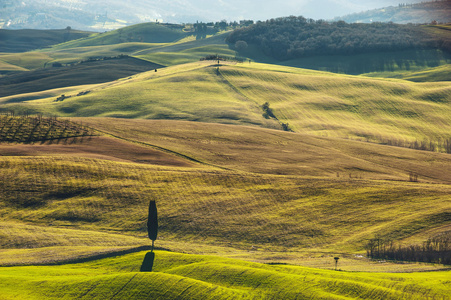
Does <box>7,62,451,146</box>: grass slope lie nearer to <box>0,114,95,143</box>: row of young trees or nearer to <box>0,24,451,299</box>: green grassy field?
<box>0,24,451,299</box>: green grassy field

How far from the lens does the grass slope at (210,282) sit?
44.8 meters

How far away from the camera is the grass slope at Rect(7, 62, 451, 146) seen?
130m

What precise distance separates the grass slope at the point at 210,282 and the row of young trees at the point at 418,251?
571 centimetres

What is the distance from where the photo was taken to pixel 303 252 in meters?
59.4

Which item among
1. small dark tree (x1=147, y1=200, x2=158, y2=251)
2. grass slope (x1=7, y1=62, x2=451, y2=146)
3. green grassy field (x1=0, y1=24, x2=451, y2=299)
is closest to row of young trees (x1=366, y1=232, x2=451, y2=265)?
green grassy field (x1=0, y1=24, x2=451, y2=299)

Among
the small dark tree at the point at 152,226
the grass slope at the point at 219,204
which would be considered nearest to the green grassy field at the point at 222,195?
the grass slope at the point at 219,204

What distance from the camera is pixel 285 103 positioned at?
148 m

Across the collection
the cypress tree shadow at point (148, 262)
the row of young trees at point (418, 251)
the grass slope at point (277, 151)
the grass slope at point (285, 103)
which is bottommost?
the cypress tree shadow at point (148, 262)

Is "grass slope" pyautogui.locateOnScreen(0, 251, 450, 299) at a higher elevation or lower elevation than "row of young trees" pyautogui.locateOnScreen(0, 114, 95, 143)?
lower

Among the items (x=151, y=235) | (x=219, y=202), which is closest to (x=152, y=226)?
(x=151, y=235)

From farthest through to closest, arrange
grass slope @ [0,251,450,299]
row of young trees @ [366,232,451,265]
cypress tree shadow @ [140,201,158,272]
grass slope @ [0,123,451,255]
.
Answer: grass slope @ [0,123,451,255], row of young trees @ [366,232,451,265], cypress tree shadow @ [140,201,158,272], grass slope @ [0,251,450,299]

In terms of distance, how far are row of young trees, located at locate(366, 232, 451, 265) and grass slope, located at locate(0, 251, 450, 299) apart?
5.71 meters

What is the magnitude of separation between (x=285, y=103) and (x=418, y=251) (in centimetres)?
9291

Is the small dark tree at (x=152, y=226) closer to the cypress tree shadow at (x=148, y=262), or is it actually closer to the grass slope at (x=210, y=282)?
the cypress tree shadow at (x=148, y=262)
